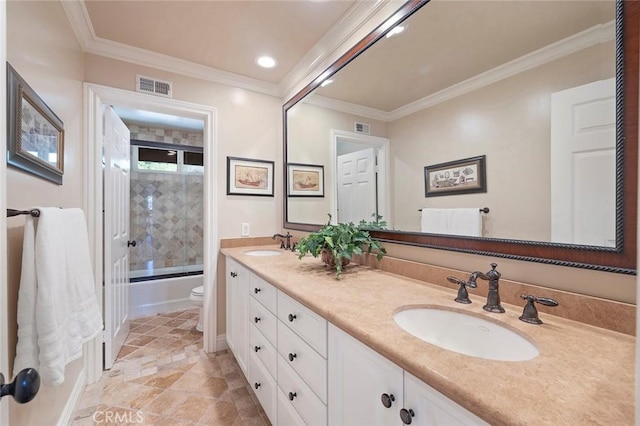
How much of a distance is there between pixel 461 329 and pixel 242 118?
95.1 inches

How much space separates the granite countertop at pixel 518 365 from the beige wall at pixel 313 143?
1.24 m

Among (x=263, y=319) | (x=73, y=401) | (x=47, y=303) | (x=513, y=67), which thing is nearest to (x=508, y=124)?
(x=513, y=67)

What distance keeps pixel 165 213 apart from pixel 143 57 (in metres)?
2.55

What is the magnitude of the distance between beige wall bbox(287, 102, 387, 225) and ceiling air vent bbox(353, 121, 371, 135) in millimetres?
26

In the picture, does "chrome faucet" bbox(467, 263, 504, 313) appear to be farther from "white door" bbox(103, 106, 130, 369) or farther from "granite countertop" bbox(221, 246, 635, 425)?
"white door" bbox(103, 106, 130, 369)

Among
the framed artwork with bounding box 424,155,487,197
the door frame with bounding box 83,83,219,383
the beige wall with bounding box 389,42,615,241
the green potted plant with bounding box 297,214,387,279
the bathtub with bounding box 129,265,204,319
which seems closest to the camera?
the beige wall with bounding box 389,42,615,241

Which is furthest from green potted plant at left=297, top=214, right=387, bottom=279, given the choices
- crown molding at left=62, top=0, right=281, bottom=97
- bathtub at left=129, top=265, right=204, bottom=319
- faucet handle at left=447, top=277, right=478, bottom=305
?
bathtub at left=129, top=265, right=204, bottom=319

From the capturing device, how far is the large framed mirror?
2.62ft

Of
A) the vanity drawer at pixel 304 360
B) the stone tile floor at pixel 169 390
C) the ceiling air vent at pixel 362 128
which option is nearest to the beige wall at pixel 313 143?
the ceiling air vent at pixel 362 128

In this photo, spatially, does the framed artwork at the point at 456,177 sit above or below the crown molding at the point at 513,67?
below

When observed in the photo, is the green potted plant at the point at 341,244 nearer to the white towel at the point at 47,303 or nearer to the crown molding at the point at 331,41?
the white towel at the point at 47,303

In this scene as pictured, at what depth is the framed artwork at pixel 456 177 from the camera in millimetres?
1157

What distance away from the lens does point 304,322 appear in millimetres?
1119

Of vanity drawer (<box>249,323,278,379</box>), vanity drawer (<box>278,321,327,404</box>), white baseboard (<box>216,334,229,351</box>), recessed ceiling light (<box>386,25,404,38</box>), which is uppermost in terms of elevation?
recessed ceiling light (<box>386,25,404,38</box>)
